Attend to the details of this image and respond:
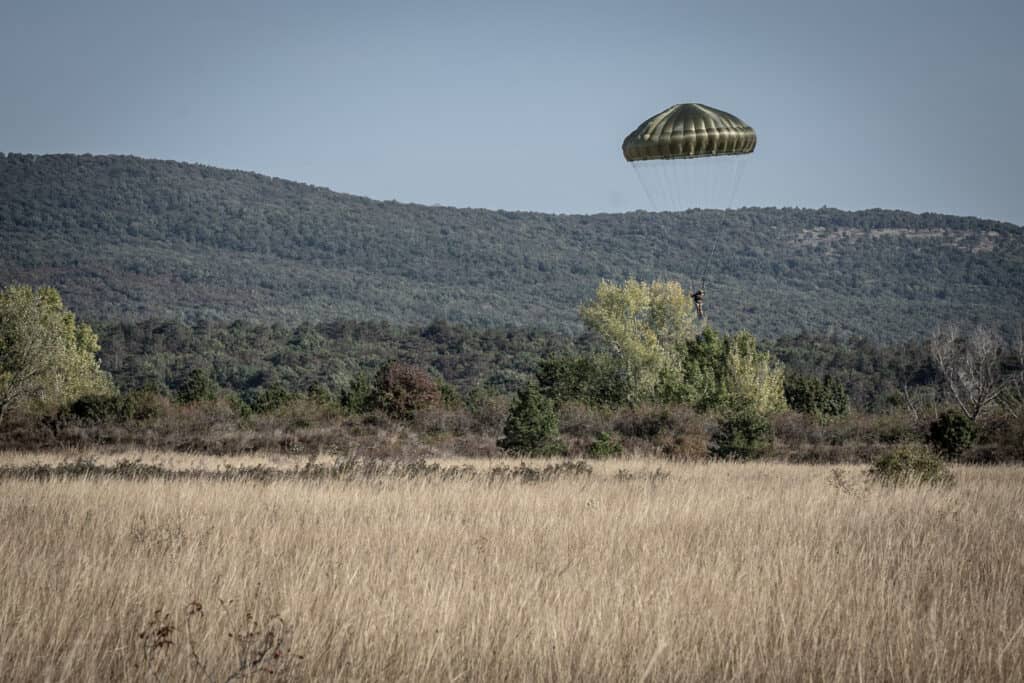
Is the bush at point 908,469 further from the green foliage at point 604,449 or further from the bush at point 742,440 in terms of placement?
the bush at point 742,440

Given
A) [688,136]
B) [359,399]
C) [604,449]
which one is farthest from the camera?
[359,399]

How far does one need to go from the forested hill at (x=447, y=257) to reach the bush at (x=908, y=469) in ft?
329

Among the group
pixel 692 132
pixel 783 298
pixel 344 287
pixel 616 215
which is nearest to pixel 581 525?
pixel 692 132

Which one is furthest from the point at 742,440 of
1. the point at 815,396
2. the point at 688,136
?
the point at 815,396

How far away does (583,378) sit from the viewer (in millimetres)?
51688

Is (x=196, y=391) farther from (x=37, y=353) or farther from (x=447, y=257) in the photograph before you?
(x=447, y=257)

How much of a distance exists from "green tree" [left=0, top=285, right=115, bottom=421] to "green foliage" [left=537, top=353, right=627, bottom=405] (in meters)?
20.8

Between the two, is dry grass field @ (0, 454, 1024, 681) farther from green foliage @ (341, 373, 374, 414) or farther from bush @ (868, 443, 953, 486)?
green foliage @ (341, 373, 374, 414)

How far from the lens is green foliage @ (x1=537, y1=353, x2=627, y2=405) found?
165 feet

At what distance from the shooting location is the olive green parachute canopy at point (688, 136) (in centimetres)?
2222

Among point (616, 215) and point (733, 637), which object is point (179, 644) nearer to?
point (733, 637)

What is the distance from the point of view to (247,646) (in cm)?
477

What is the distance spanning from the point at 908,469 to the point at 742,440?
1157 cm

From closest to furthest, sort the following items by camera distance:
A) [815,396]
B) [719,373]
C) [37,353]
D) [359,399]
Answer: [359,399] < [37,353] < [719,373] < [815,396]
